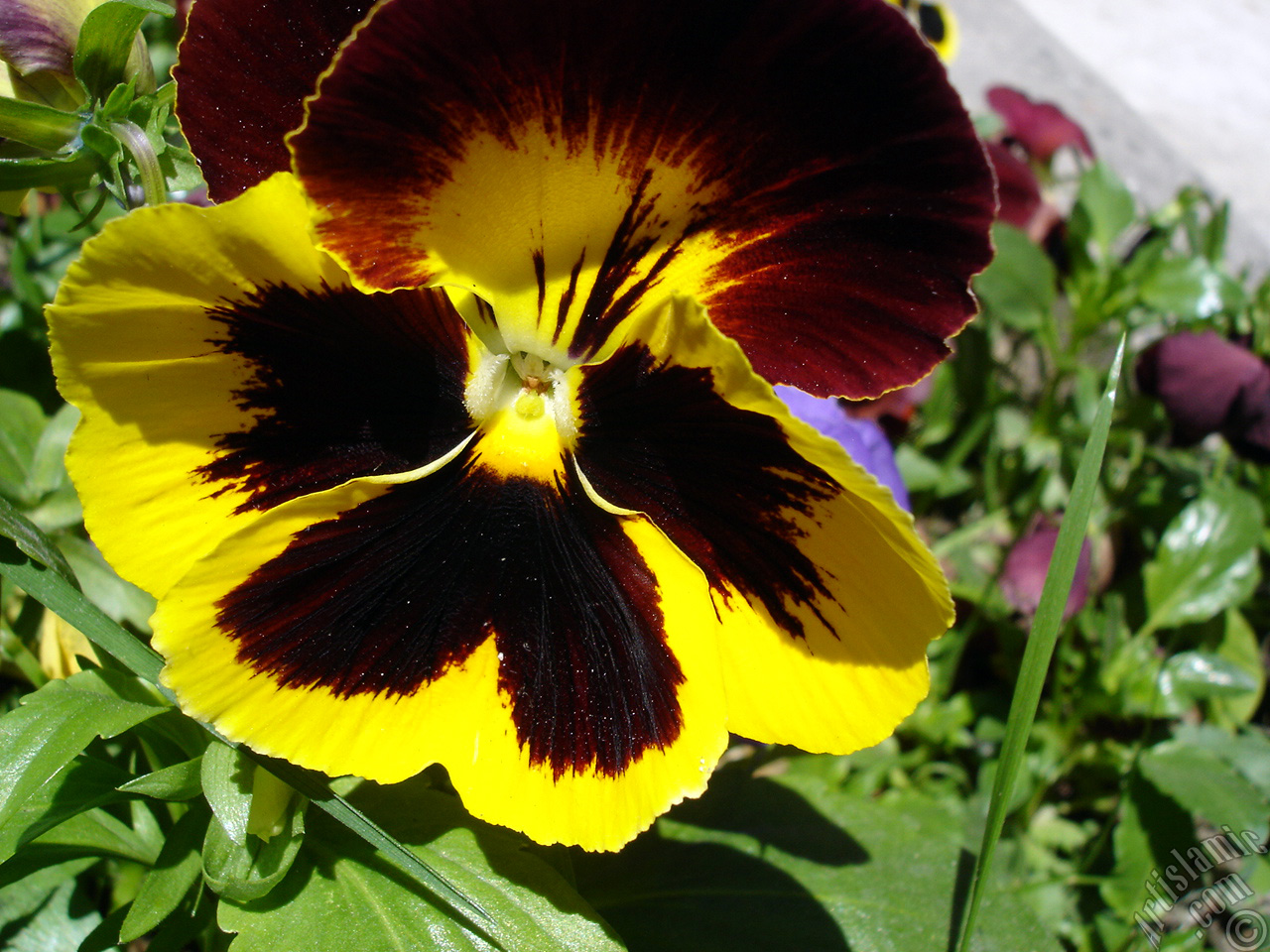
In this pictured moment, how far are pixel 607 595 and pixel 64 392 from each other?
39 centimetres

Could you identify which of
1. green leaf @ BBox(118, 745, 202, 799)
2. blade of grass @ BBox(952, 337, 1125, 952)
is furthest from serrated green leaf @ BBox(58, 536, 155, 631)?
blade of grass @ BBox(952, 337, 1125, 952)

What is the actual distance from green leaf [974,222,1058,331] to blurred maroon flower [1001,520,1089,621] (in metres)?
0.44

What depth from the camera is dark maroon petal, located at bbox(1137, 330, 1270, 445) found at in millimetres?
1766

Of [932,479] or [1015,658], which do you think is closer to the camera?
[1015,658]

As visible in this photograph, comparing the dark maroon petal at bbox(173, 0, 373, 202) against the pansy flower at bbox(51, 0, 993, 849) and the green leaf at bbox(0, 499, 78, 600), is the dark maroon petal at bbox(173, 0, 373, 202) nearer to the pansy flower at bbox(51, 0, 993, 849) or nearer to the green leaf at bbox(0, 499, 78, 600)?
the pansy flower at bbox(51, 0, 993, 849)

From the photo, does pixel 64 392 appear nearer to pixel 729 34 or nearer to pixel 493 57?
pixel 493 57

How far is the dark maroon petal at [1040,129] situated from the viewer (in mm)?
2270

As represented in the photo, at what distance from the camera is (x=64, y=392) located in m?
0.63

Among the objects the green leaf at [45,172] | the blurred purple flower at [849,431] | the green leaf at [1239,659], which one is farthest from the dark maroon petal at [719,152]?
the green leaf at [1239,659]

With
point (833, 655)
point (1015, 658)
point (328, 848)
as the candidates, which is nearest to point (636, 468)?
point (833, 655)

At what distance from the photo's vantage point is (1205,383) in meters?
1.77

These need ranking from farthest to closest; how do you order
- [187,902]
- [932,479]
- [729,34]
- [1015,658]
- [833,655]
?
[932,479]
[1015,658]
[187,902]
[833,655]
[729,34]

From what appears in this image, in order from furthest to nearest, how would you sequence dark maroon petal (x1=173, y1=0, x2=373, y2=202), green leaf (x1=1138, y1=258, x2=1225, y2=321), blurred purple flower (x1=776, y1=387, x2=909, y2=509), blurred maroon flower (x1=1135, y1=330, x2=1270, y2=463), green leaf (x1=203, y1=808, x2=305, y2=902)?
green leaf (x1=1138, y1=258, x2=1225, y2=321), blurred maroon flower (x1=1135, y1=330, x2=1270, y2=463), blurred purple flower (x1=776, y1=387, x2=909, y2=509), green leaf (x1=203, y1=808, x2=305, y2=902), dark maroon petal (x1=173, y1=0, x2=373, y2=202)

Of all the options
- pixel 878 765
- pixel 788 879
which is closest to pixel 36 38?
pixel 788 879
